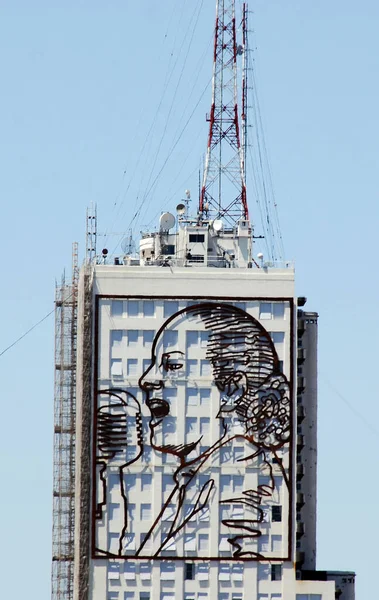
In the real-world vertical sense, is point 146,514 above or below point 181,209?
below

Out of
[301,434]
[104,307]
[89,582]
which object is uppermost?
[104,307]

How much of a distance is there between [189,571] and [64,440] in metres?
12.7

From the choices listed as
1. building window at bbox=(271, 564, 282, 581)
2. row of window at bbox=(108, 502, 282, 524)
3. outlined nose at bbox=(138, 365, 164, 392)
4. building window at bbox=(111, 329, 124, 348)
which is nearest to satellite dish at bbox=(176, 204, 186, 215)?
building window at bbox=(111, 329, 124, 348)

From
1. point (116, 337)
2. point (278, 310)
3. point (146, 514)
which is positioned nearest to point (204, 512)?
point (146, 514)

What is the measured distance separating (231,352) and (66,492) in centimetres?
1474

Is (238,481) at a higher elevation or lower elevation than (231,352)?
lower

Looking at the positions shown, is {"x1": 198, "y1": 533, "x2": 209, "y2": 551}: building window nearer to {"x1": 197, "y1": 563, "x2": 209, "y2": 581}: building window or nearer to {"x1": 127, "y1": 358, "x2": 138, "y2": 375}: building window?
{"x1": 197, "y1": 563, "x2": 209, "y2": 581}: building window

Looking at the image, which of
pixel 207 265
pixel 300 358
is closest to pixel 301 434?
pixel 300 358

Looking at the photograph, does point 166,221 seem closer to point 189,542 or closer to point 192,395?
point 192,395

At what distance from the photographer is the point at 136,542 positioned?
4528 inches

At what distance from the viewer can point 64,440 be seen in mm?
121750

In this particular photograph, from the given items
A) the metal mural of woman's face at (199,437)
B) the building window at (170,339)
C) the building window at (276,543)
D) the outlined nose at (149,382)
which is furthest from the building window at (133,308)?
the building window at (276,543)

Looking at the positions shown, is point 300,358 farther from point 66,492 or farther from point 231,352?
point 66,492

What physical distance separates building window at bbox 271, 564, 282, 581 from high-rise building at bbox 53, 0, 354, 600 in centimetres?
6
